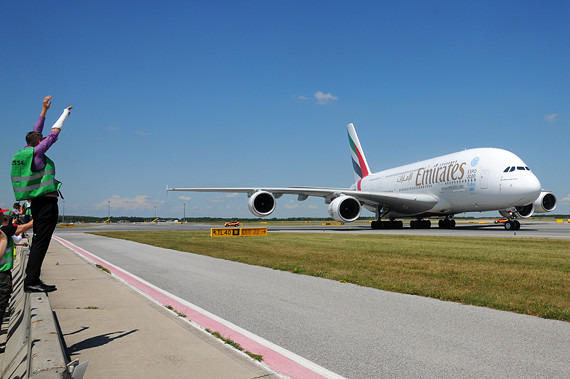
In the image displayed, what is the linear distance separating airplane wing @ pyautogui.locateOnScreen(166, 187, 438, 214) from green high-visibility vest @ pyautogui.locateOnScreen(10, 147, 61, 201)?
93.1 feet

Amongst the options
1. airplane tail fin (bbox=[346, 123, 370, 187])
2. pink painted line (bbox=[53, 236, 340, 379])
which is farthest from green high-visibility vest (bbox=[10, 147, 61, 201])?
airplane tail fin (bbox=[346, 123, 370, 187])

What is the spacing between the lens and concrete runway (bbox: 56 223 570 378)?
4043mm

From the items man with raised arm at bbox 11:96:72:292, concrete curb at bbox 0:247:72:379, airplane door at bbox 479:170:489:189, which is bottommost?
concrete curb at bbox 0:247:72:379

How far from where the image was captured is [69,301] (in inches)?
281

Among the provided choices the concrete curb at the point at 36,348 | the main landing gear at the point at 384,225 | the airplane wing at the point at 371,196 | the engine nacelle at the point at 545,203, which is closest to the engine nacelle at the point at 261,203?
the airplane wing at the point at 371,196

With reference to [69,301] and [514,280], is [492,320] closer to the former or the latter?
[514,280]

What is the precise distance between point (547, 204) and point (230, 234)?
20.9 metres

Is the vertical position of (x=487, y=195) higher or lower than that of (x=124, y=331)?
higher

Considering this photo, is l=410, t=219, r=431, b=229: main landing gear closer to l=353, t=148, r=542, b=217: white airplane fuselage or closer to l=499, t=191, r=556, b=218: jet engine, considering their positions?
l=353, t=148, r=542, b=217: white airplane fuselage

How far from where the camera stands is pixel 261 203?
32.2 meters

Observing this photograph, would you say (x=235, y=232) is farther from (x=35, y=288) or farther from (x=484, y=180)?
(x=35, y=288)

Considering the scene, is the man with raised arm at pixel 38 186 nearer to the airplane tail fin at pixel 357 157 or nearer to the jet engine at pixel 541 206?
the jet engine at pixel 541 206

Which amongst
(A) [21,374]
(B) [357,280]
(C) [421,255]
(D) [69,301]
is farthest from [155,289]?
(C) [421,255]

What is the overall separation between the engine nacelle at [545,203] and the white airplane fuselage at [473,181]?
16.9ft
